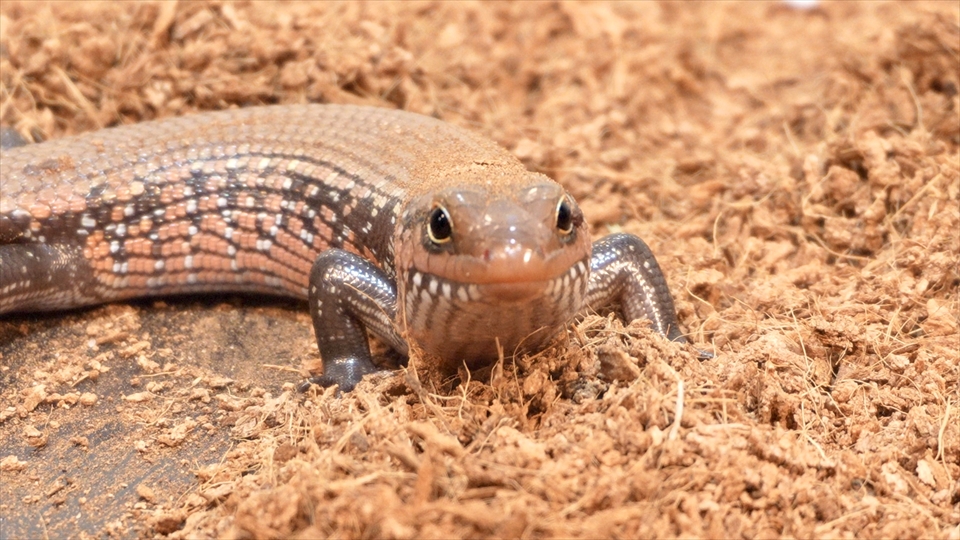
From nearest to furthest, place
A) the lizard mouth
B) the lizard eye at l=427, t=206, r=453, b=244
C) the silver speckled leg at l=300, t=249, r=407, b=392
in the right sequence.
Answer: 1. the lizard mouth
2. the lizard eye at l=427, t=206, r=453, b=244
3. the silver speckled leg at l=300, t=249, r=407, b=392

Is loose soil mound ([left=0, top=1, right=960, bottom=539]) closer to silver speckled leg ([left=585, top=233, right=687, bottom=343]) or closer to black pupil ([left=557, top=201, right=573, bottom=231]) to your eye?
silver speckled leg ([left=585, top=233, right=687, bottom=343])

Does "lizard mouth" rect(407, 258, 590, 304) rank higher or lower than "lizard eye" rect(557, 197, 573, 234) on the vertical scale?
lower

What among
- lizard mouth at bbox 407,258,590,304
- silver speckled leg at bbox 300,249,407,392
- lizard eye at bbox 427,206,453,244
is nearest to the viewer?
lizard mouth at bbox 407,258,590,304

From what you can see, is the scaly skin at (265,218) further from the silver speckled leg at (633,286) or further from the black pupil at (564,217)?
the black pupil at (564,217)

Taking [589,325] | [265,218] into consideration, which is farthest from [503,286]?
[265,218]

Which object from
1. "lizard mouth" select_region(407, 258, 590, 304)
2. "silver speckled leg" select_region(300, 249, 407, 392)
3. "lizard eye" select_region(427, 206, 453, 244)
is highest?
"lizard eye" select_region(427, 206, 453, 244)

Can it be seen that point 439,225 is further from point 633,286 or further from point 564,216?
point 633,286

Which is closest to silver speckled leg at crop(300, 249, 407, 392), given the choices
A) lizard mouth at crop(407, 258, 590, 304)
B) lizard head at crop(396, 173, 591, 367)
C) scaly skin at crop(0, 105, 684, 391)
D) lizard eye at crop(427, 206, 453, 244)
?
scaly skin at crop(0, 105, 684, 391)
